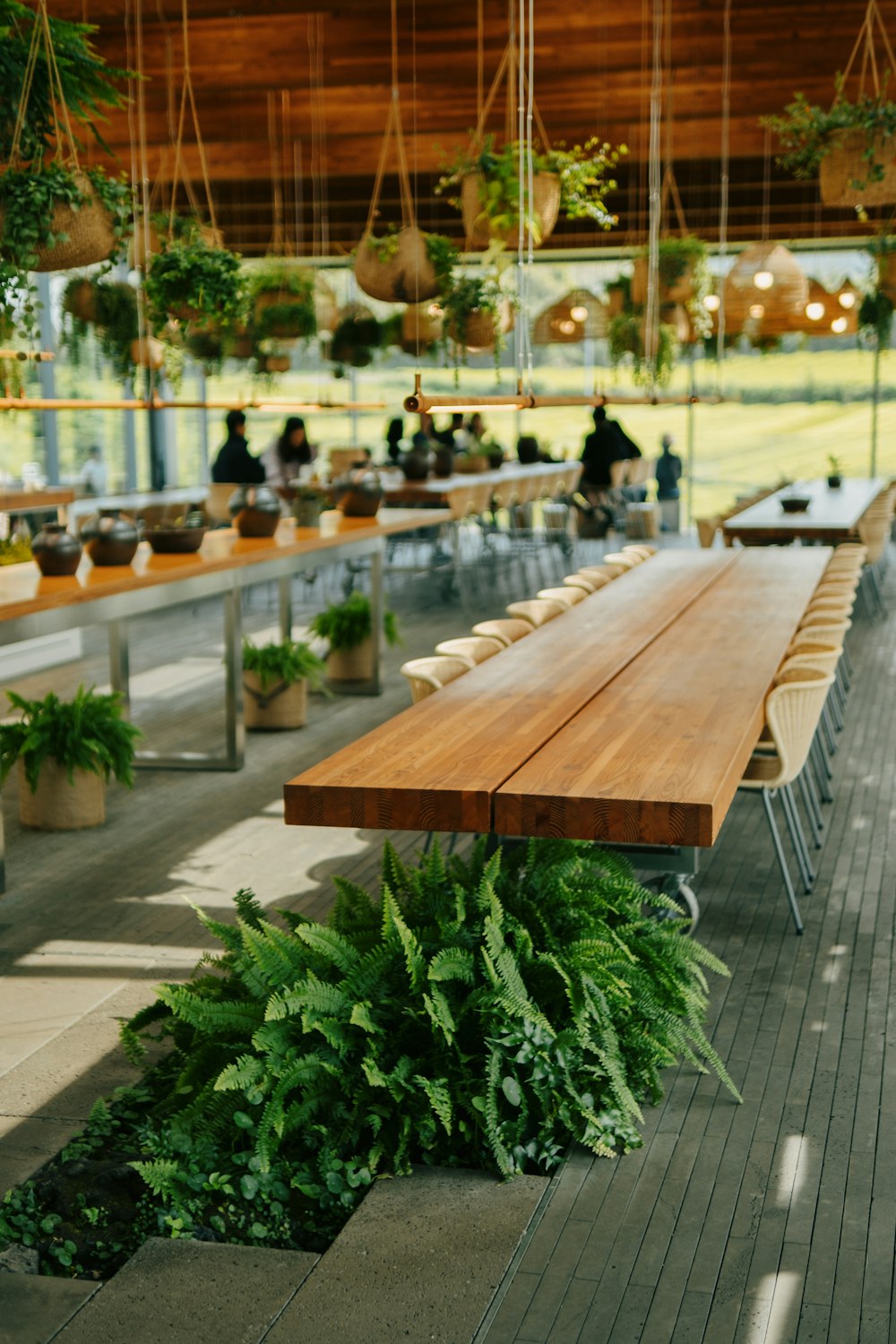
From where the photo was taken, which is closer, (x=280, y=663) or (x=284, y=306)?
(x=280, y=663)

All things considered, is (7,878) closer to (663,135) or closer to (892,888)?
(892,888)

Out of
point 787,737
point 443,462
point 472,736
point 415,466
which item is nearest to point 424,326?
point 415,466

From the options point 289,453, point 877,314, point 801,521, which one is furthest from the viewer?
point 877,314

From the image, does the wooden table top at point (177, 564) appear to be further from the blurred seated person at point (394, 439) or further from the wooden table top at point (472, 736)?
the blurred seated person at point (394, 439)

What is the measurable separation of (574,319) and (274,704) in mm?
5609

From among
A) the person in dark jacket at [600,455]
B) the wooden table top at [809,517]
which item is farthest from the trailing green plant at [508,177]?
the person in dark jacket at [600,455]

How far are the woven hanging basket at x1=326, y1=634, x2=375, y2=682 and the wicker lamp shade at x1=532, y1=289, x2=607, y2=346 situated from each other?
4349mm

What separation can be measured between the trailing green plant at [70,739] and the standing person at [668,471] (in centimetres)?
1228

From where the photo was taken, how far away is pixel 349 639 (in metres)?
8.84

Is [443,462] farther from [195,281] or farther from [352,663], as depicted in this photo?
[195,281]

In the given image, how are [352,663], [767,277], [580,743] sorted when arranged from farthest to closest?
[352,663]
[767,277]
[580,743]

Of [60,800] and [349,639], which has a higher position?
[349,639]

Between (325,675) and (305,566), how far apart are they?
1.27m

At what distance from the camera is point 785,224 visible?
1508 centimetres
